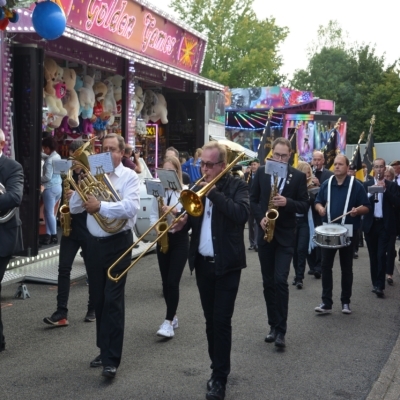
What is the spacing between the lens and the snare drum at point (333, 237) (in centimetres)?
870

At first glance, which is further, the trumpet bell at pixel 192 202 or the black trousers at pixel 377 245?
the black trousers at pixel 377 245

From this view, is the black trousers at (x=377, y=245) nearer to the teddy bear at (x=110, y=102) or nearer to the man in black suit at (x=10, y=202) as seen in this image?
the man in black suit at (x=10, y=202)

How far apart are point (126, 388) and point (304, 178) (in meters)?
2.91

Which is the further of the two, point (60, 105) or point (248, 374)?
point (60, 105)

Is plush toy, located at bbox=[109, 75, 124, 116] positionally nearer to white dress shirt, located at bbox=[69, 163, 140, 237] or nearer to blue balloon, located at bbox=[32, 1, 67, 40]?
blue balloon, located at bbox=[32, 1, 67, 40]

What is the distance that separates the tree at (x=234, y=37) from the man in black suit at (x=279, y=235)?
4863cm

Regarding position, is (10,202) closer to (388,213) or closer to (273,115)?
(388,213)

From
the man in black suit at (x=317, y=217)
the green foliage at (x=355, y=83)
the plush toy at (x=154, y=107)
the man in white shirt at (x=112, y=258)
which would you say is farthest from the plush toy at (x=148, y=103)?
the green foliage at (x=355, y=83)

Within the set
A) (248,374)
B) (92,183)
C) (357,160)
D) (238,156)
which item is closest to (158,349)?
(248,374)

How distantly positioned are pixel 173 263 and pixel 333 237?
193cm

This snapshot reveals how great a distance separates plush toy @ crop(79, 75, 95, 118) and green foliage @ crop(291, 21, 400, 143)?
3796 centimetres

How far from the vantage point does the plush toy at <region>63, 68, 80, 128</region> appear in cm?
1372

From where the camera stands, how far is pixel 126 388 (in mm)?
5891

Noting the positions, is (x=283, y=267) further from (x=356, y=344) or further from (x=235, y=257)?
(x=235, y=257)
